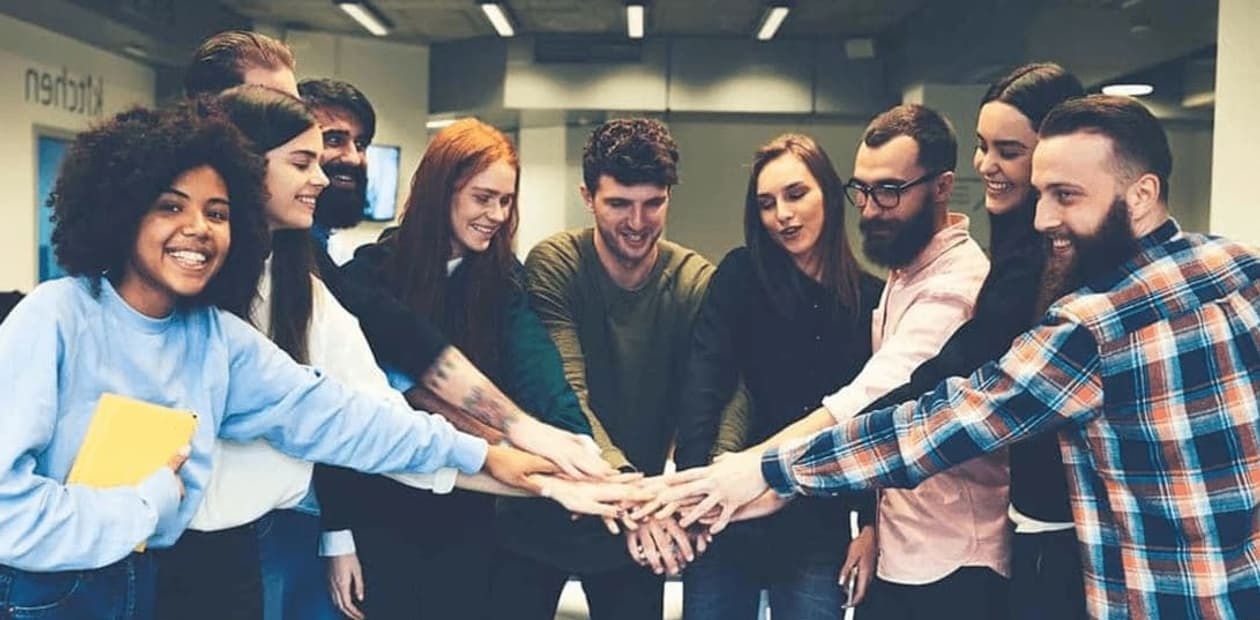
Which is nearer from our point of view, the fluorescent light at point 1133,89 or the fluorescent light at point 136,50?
the fluorescent light at point 1133,89

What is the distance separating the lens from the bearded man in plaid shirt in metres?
1.85

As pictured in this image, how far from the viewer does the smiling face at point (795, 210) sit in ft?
8.79

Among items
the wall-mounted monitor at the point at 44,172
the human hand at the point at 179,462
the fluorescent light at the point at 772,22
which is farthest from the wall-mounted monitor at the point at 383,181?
the human hand at the point at 179,462

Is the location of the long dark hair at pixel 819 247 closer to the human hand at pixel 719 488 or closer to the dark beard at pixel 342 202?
the human hand at pixel 719 488

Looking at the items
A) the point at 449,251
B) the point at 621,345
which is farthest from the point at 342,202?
the point at 621,345

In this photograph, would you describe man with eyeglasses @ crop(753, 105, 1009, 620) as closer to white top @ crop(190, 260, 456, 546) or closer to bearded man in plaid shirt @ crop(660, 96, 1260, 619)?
bearded man in plaid shirt @ crop(660, 96, 1260, 619)

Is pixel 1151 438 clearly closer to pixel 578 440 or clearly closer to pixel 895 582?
pixel 895 582

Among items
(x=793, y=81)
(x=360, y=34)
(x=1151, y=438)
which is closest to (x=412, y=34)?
(x=360, y=34)

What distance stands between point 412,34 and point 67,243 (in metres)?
9.45

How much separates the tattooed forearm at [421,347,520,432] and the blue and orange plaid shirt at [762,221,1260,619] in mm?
1059

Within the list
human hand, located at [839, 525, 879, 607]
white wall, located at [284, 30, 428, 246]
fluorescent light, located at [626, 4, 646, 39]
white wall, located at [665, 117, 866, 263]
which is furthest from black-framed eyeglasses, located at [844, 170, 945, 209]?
white wall, located at [284, 30, 428, 246]

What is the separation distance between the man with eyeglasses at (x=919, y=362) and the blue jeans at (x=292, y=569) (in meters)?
0.95

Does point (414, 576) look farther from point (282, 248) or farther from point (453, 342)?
point (282, 248)

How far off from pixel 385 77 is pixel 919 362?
950 centimetres
